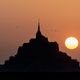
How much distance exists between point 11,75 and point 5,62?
37383 mm

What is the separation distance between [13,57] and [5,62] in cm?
456

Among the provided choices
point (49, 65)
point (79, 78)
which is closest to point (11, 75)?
point (79, 78)

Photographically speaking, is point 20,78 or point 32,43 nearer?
point 20,78

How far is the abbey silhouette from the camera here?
95.0m

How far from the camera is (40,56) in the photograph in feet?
325

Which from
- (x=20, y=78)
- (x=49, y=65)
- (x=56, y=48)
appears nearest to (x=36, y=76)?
(x=20, y=78)

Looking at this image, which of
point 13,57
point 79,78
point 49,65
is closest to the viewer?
point 79,78

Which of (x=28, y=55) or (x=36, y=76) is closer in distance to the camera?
(x=36, y=76)

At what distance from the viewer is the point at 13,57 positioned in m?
101

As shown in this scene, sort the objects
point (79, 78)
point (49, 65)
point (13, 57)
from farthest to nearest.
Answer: point (13, 57) < point (49, 65) < point (79, 78)

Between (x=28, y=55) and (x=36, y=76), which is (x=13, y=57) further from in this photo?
(x=36, y=76)

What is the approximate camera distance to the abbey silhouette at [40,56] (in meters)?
95.0

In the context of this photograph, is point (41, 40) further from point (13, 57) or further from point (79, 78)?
point (79, 78)

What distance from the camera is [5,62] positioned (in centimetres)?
9712
